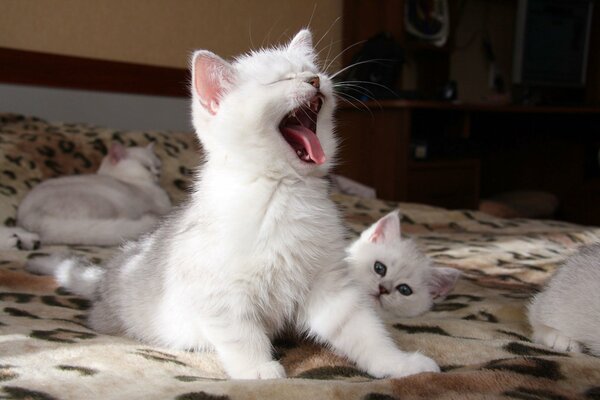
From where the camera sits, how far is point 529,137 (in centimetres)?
486

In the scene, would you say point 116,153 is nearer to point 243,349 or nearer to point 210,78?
point 210,78

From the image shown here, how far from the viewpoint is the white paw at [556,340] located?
111cm

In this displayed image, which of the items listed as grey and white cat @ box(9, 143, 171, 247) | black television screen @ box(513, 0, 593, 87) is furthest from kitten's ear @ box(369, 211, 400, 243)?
black television screen @ box(513, 0, 593, 87)

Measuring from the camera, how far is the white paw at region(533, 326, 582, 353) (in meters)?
1.11

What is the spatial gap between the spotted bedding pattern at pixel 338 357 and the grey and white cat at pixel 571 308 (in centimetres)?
5

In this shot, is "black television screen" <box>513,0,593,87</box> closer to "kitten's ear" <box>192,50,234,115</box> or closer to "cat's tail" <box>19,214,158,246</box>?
"cat's tail" <box>19,214,158,246</box>

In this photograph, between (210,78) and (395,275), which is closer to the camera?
(210,78)

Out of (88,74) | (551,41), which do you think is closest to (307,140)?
(88,74)

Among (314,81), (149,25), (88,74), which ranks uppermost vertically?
(149,25)

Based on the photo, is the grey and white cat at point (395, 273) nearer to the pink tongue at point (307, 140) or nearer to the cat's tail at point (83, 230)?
the pink tongue at point (307, 140)

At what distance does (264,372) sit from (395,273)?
64cm

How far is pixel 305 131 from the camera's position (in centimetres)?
115

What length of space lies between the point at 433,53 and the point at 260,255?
385 centimetres

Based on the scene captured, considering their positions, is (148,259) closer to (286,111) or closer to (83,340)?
(83,340)
